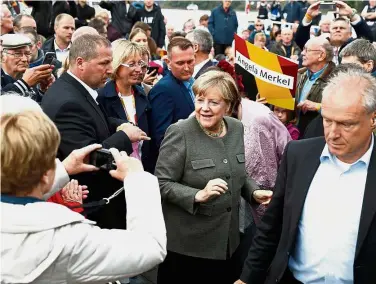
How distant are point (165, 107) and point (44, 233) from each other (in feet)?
10.9

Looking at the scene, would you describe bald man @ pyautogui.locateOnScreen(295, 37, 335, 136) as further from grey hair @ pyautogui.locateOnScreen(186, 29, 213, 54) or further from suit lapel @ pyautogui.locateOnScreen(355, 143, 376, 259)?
suit lapel @ pyautogui.locateOnScreen(355, 143, 376, 259)

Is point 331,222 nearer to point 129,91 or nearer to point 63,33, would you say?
point 129,91

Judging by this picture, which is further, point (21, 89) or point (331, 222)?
point (21, 89)

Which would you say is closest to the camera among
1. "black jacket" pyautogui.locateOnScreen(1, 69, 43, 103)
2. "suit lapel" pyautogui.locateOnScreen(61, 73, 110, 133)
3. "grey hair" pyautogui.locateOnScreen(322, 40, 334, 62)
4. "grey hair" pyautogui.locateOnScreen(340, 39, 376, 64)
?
"suit lapel" pyautogui.locateOnScreen(61, 73, 110, 133)

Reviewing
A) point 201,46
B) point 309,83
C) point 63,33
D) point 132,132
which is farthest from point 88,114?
point 63,33

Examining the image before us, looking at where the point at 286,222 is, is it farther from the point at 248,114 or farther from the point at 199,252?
the point at 248,114

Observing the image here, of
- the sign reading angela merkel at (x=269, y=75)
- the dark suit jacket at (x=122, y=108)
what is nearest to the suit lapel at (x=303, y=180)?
the sign reading angela merkel at (x=269, y=75)

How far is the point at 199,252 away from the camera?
3486 mm

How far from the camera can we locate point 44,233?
170 centimetres

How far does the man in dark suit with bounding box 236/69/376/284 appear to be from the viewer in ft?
8.16

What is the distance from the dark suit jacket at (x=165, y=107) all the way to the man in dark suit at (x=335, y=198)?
2.30 metres

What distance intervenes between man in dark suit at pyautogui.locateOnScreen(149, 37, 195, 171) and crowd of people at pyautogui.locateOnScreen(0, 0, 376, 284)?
0.04 feet

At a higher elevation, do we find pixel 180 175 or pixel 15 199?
pixel 15 199

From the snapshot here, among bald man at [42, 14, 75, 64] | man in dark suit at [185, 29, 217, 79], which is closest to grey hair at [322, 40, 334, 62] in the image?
man in dark suit at [185, 29, 217, 79]
